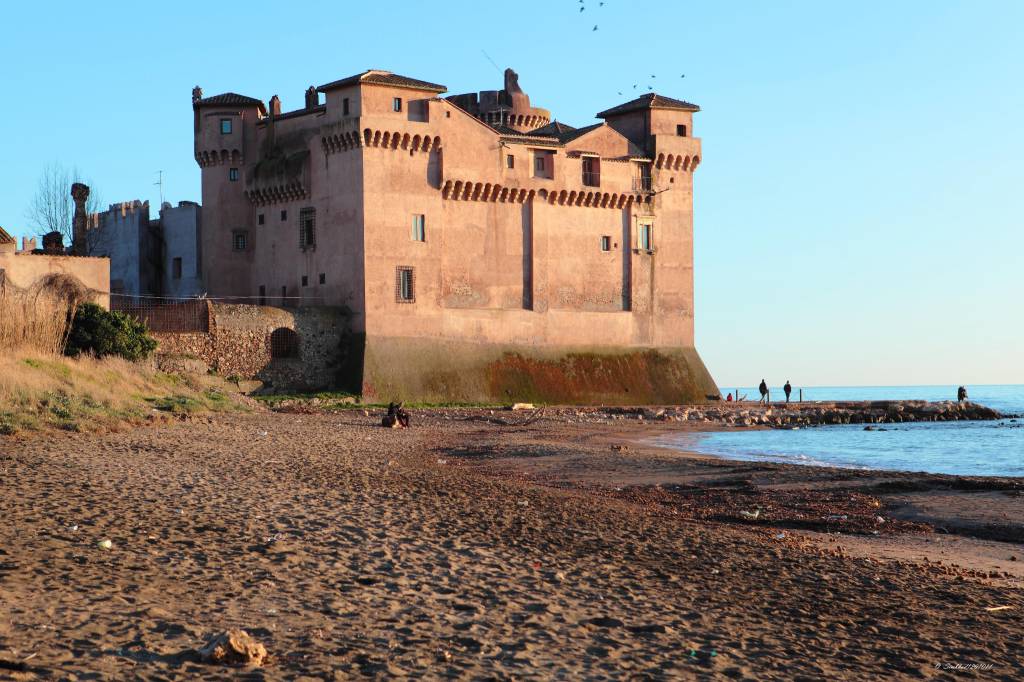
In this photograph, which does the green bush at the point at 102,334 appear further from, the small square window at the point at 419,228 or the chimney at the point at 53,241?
the chimney at the point at 53,241

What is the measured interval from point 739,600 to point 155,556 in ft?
15.8

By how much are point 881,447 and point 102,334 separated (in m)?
24.8

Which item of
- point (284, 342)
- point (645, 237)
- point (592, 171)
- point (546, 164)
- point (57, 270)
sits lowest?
point (284, 342)

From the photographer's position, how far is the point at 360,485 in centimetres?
1619

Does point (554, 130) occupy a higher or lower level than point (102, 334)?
higher

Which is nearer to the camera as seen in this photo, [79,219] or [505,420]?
[505,420]

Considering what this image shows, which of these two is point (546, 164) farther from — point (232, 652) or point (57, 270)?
point (232, 652)

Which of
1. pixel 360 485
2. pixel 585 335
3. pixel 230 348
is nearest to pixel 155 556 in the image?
pixel 360 485

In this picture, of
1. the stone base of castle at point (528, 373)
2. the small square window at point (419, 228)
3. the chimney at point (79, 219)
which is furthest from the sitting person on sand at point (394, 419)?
the chimney at point (79, 219)

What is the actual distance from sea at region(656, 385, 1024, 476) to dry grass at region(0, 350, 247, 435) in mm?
13832

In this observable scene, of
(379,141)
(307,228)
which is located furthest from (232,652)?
(307,228)

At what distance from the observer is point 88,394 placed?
25594 millimetres

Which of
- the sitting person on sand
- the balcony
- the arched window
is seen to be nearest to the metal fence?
the arched window

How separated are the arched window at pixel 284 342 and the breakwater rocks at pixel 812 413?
12.6 m
